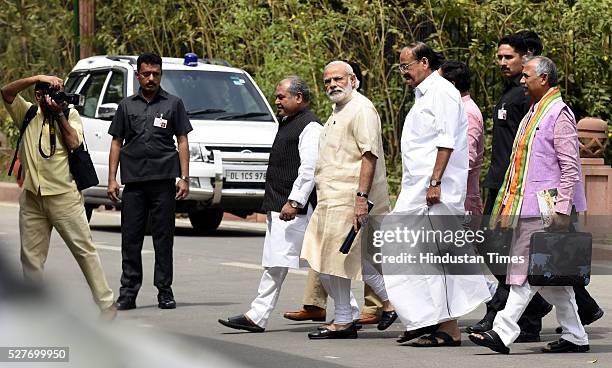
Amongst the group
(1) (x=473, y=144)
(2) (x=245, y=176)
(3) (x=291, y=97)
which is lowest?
(2) (x=245, y=176)

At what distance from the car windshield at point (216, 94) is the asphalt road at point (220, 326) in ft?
5.85

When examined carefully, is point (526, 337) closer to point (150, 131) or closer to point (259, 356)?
point (259, 356)

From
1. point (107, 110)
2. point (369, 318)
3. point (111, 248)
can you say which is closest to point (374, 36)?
point (107, 110)

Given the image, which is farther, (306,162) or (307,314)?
(307,314)

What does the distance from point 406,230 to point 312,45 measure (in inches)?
462

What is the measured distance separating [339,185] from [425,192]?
675mm

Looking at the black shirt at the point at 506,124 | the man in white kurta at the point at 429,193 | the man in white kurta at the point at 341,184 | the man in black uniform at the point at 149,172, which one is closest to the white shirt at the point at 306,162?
the man in white kurta at the point at 341,184

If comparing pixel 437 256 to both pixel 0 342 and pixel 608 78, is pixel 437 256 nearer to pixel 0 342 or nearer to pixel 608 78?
pixel 0 342

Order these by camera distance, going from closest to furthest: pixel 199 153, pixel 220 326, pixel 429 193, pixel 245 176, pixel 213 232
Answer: pixel 429 193 < pixel 220 326 < pixel 199 153 < pixel 245 176 < pixel 213 232

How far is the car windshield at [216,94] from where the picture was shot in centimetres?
1675

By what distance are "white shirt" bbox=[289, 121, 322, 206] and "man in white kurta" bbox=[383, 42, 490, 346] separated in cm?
75

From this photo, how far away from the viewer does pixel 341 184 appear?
8492mm

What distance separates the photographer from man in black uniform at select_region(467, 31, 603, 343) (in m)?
8.62

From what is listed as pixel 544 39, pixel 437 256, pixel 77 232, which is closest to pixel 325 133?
pixel 437 256
